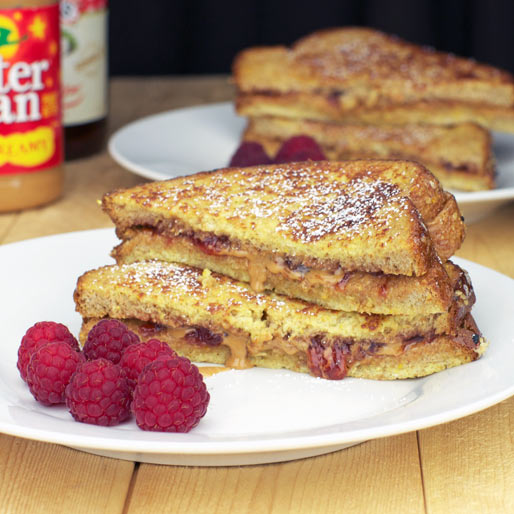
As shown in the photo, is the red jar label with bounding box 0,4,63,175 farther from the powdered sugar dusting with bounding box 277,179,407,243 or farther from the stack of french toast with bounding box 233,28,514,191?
the powdered sugar dusting with bounding box 277,179,407,243

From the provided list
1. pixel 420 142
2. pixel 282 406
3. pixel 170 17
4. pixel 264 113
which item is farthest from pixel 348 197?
pixel 170 17

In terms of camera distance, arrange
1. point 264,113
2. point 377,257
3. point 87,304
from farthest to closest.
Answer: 1. point 264,113
2. point 87,304
3. point 377,257

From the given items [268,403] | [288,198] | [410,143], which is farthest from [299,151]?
[268,403]

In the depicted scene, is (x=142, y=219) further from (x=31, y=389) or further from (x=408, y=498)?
(x=408, y=498)

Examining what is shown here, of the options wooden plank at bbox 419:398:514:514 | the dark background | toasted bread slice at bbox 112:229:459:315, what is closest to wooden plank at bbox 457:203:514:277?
toasted bread slice at bbox 112:229:459:315

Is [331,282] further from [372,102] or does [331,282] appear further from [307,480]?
[372,102]
